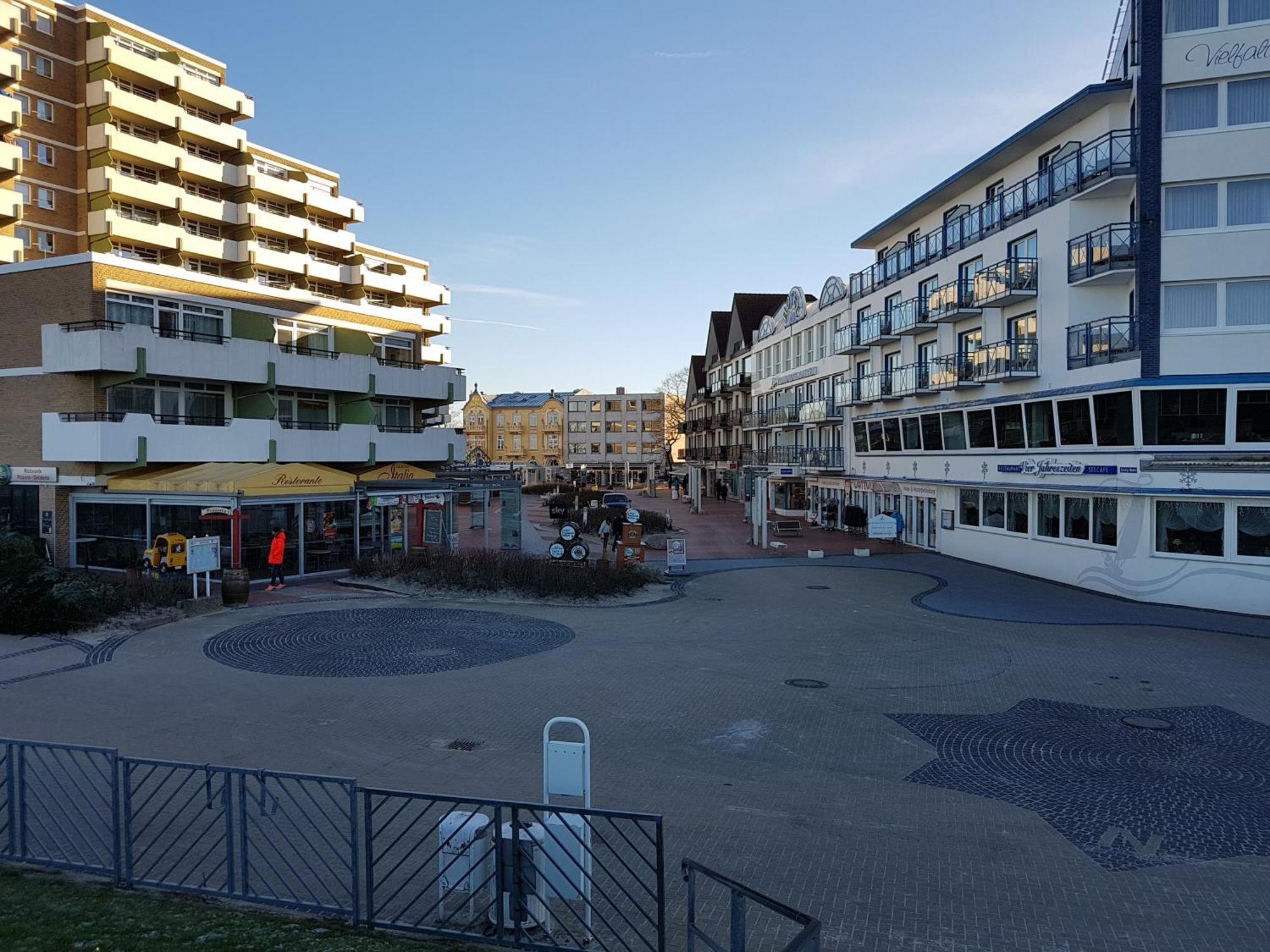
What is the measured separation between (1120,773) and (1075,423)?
15.9 metres

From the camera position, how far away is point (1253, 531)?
2011cm

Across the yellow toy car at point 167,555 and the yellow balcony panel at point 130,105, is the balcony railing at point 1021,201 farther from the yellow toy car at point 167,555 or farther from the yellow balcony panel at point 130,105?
the yellow balcony panel at point 130,105

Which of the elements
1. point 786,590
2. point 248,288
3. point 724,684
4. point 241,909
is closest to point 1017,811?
point 724,684

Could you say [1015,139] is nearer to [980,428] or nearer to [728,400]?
[980,428]

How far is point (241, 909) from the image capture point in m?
6.26

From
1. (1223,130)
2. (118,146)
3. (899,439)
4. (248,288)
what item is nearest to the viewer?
(1223,130)

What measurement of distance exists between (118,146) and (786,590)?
3890 cm

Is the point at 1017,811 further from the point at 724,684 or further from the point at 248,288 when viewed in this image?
the point at 248,288

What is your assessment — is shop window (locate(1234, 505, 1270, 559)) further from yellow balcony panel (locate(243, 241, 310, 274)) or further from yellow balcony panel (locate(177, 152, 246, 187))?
yellow balcony panel (locate(177, 152, 246, 187))

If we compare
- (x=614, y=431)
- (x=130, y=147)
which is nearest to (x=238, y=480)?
(x=130, y=147)

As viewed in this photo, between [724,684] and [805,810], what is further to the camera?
[724,684]

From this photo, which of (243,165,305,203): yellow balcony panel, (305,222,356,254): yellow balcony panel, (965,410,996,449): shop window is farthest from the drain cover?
(305,222,356,254): yellow balcony panel

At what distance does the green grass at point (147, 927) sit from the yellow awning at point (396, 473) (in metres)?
26.8

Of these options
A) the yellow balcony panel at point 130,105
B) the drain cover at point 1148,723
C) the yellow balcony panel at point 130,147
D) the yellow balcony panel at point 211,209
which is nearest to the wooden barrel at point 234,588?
the drain cover at point 1148,723
